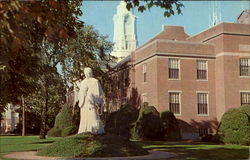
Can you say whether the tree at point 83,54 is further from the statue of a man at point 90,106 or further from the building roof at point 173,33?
the statue of a man at point 90,106

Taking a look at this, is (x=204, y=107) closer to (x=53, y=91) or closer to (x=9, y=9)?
(x=53, y=91)

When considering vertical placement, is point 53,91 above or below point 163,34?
below

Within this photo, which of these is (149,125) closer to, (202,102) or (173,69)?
(173,69)

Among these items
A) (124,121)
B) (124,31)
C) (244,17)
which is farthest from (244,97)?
(124,31)

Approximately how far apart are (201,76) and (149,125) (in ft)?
34.8

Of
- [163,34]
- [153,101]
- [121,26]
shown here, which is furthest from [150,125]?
[121,26]

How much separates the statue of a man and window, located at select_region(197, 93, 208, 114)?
21382 millimetres

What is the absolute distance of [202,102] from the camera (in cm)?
3809

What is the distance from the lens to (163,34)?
5081cm

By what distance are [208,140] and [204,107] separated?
29.4 ft

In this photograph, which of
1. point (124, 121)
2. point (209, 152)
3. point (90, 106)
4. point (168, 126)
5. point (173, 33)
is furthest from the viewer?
point (173, 33)

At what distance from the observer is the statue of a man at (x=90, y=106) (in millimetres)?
18031

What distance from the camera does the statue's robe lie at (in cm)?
1803

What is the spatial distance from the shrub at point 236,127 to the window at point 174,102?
32.2 ft
